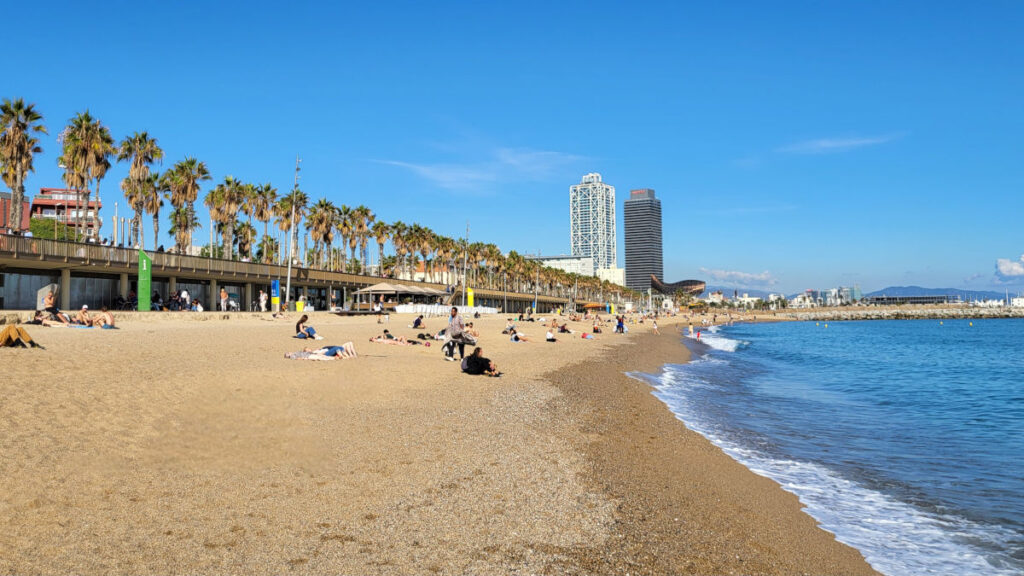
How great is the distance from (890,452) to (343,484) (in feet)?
30.4

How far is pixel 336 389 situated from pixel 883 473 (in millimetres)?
9283

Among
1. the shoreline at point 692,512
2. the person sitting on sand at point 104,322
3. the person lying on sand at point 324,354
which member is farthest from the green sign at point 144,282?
the shoreline at point 692,512

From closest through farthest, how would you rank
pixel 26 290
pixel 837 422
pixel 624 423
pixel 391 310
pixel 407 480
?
1. pixel 407 480
2. pixel 624 423
3. pixel 837 422
4. pixel 26 290
5. pixel 391 310

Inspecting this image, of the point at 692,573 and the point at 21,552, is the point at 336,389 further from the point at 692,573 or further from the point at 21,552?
the point at 692,573

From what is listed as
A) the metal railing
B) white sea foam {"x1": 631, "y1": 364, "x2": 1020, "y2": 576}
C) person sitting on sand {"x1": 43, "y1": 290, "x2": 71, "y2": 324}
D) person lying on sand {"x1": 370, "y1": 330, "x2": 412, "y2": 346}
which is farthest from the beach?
the metal railing

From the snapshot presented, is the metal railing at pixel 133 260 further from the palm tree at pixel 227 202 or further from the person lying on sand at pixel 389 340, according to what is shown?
the person lying on sand at pixel 389 340

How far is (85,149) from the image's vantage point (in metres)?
37.7

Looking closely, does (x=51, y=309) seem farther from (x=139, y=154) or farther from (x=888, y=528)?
(x=139, y=154)

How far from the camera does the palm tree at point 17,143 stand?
1283 inches

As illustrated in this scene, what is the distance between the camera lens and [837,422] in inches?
514

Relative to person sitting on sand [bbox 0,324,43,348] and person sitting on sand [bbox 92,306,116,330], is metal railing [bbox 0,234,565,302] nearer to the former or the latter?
person sitting on sand [bbox 92,306,116,330]

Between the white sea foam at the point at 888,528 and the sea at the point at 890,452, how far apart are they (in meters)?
0.02

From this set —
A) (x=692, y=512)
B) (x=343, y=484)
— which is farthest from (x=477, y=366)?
(x=692, y=512)

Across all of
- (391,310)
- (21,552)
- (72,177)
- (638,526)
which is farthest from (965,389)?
(72,177)
